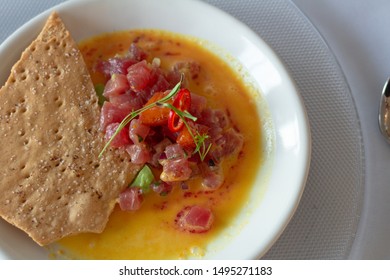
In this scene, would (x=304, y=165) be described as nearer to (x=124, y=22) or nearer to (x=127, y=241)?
(x=127, y=241)

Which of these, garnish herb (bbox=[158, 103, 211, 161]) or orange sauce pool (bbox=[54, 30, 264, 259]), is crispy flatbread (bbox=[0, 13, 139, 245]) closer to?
orange sauce pool (bbox=[54, 30, 264, 259])

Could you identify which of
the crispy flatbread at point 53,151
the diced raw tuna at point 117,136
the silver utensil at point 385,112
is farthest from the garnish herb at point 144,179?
the silver utensil at point 385,112

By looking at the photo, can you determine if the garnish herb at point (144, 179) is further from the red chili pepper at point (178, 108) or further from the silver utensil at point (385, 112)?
the silver utensil at point (385, 112)

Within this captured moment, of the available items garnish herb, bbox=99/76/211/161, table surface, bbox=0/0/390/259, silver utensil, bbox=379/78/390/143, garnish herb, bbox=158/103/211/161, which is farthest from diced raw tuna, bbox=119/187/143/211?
silver utensil, bbox=379/78/390/143

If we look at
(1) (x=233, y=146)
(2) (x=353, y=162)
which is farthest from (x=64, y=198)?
(2) (x=353, y=162)

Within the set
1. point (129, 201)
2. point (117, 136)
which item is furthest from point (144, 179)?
point (117, 136)

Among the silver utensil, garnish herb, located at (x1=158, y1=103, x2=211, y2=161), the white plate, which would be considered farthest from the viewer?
the silver utensil
